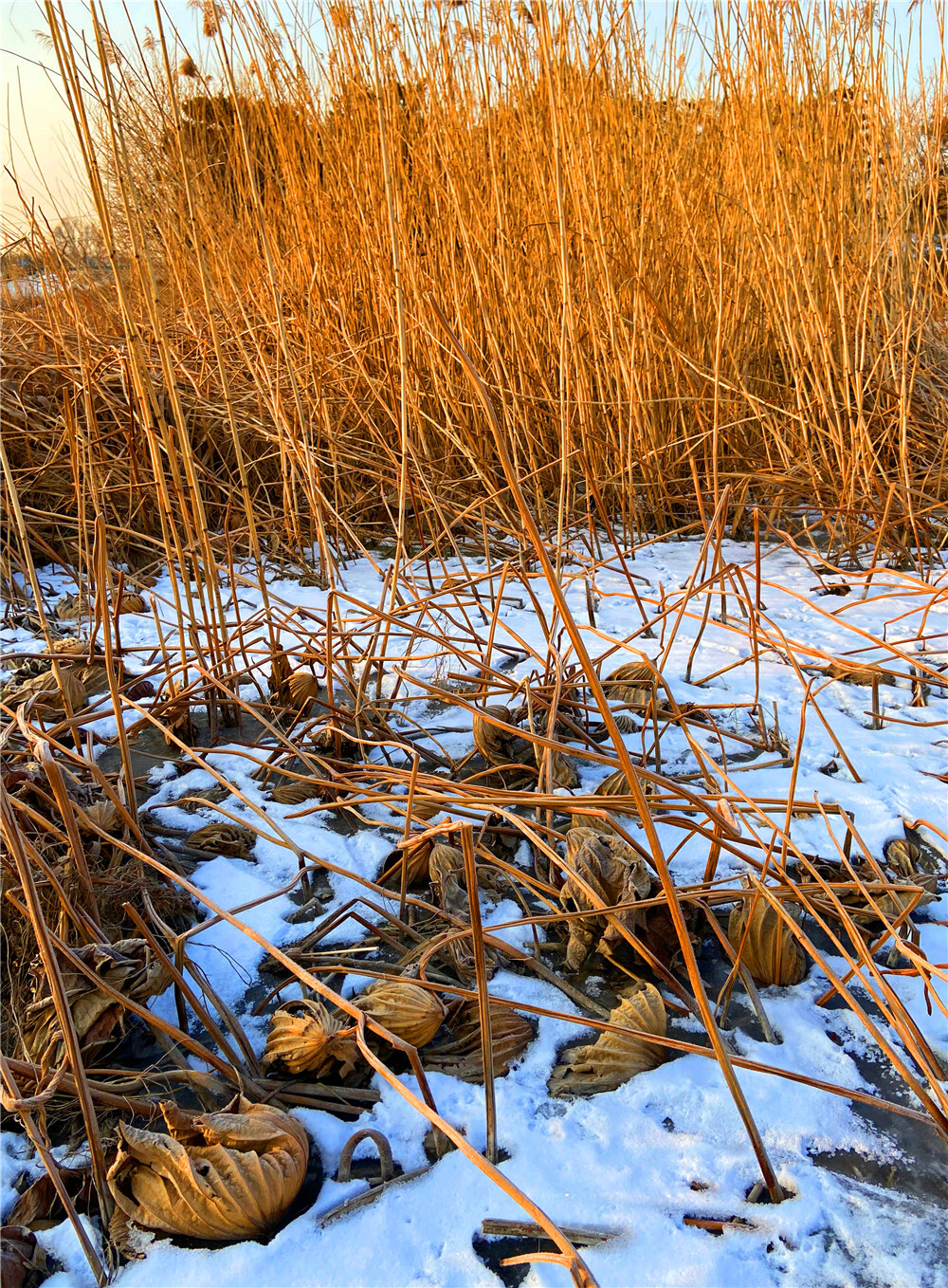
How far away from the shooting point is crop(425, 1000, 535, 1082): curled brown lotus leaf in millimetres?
750

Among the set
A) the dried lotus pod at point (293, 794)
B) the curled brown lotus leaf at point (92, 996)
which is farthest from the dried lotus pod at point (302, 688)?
the curled brown lotus leaf at point (92, 996)

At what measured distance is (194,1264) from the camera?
0.60 meters

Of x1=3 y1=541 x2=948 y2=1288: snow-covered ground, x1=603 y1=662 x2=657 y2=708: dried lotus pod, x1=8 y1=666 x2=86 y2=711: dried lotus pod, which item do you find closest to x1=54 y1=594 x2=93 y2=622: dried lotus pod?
x1=8 y1=666 x2=86 y2=711: dried lotus pod

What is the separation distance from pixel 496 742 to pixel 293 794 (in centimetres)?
30

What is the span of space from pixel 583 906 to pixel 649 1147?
236 millimetres

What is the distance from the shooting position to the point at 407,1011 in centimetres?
75

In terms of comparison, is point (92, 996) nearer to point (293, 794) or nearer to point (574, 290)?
point (293, 794)

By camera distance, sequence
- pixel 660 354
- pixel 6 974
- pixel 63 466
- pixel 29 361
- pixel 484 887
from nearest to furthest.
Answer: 1. pixel 6 974
2. pixel 484 887
3. pixel 660 354
4. pixel 63 466
5. pixel 29 361

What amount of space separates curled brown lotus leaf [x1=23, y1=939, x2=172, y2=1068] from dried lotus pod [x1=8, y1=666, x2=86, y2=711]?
64 cm

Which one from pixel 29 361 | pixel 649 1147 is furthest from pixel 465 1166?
pixel 29 361

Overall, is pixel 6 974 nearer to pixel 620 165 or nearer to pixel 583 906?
pixel 583 906

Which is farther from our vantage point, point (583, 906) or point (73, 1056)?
point (583, 906)

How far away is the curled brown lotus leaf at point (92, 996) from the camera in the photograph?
72cm

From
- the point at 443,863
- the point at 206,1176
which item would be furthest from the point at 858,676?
the point at 206,1176
